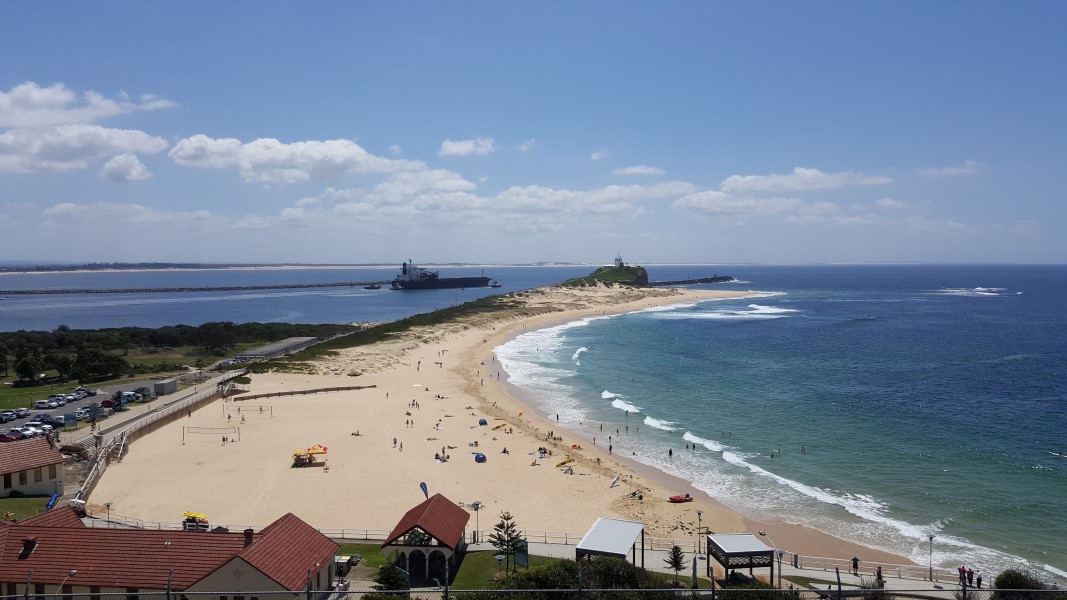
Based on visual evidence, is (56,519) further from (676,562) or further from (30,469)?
(676,562)

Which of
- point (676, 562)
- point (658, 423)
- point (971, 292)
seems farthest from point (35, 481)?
point (971, 292)

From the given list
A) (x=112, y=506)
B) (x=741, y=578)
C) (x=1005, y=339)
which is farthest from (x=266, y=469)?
(x=1005, y=339)

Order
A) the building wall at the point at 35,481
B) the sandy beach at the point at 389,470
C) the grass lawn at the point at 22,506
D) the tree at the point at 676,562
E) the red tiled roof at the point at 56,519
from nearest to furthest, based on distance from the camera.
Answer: the red tiled roof at the point at 56,519 < the tree at the point at 676,562 < the grass lawn at the point at 22,506 < the building wall at the point at 35,481 < the sandy beach at the point at 389,470

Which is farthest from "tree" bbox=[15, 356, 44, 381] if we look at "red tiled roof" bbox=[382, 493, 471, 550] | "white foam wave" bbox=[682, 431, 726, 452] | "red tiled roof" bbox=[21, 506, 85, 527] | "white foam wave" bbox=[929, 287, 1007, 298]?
"white foam wave" bbox=[929, 287, 1007, 298]

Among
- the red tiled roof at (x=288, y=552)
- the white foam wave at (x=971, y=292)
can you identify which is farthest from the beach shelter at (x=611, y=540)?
the white foam wave at (x=971, y=292)

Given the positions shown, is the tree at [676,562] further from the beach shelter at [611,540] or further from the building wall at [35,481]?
the building wall at [35,481]

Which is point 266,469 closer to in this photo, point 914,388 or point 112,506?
point 112,506
